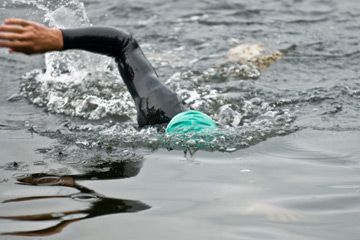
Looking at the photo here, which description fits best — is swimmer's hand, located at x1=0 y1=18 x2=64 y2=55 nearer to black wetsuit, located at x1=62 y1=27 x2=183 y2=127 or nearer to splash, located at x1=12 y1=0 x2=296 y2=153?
black wetsuit, located at x1=62 y1=27 x2=183 y2=127

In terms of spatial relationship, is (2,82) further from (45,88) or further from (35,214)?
(35,214)

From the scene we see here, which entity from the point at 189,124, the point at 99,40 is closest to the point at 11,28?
the point at 99,40

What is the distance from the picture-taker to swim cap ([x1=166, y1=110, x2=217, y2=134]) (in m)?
4.54

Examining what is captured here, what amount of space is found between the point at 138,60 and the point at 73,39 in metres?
0.66

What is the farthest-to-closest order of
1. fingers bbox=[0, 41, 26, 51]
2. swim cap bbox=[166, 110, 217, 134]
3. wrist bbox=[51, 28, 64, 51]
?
swim cap bbox=[166, 110, 217, 134] < wrist bbox=[51, 28, 64, 51] < fingers bbox=[0, 41, 26, 51]

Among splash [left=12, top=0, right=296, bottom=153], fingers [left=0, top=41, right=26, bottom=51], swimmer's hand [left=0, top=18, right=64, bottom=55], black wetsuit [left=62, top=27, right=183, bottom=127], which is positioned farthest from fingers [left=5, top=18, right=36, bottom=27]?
splash [left=12, top=0, right=296, bottom=153]

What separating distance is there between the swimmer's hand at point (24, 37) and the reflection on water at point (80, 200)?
0.73 meters

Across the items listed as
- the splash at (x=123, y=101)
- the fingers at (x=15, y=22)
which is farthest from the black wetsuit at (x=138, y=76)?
the fingers at (x=15, y=22)

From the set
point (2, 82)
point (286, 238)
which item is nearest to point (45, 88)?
point (2, 82)

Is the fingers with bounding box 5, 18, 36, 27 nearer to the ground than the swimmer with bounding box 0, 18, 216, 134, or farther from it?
farther from it

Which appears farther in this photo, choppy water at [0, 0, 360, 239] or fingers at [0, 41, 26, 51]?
fingers at [0, 41, 26, 51]

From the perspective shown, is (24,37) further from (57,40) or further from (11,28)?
(57,40)

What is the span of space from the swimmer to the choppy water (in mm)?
113

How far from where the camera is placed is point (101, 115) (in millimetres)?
5848
